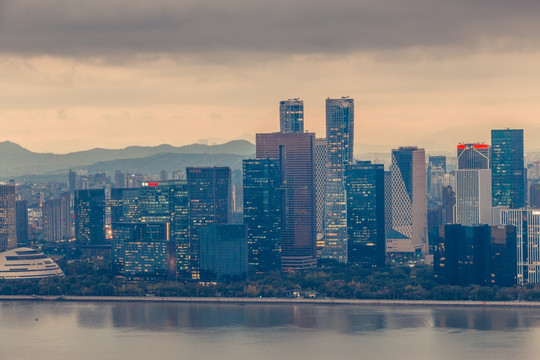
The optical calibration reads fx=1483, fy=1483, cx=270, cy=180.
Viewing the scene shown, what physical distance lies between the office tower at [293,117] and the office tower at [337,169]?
597 cm

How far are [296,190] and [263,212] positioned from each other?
22.3 feet

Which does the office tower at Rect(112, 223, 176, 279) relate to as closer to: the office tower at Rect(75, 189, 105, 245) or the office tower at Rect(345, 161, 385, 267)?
the office tower at Rect(345, 161, 385, 267)

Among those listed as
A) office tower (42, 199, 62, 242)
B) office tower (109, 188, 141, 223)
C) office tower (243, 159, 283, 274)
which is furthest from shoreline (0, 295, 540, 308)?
office tower (42, 199, 62, 242)

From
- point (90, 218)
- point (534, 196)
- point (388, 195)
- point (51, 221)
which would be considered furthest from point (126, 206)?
point (534, 196)

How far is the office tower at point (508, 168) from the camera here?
11106 centimetres

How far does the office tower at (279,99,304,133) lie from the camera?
10712 cm

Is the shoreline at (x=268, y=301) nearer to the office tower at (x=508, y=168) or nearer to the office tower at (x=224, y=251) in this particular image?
the office tower at (x=224, y=251)

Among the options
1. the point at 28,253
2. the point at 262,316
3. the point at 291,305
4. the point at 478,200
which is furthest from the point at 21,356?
the point at 478,200

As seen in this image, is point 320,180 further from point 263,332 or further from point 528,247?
point 263,332

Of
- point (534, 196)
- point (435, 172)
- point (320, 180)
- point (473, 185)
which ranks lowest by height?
point (534, 196)

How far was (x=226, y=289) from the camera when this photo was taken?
277ft

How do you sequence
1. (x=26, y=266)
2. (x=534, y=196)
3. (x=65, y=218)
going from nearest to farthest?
(x=26, y=266), (x=534, y=196), (x=65, y=218)

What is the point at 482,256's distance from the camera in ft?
274

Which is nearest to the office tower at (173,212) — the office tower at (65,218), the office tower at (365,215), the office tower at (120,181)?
the office tower at (365,215)
